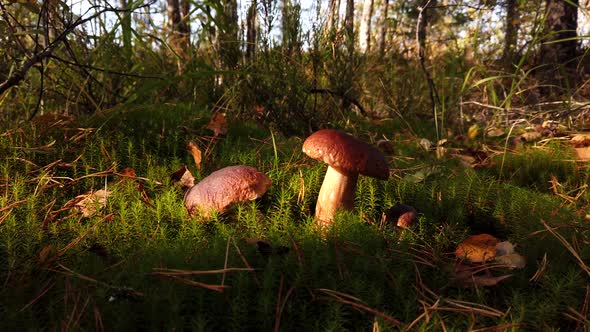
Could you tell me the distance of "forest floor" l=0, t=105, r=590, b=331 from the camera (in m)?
1.30

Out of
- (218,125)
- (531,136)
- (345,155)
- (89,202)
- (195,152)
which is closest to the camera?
(345,155)

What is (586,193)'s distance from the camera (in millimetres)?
2623

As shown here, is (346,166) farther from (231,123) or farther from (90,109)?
(90,109)

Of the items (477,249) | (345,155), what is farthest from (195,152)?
(477,249)

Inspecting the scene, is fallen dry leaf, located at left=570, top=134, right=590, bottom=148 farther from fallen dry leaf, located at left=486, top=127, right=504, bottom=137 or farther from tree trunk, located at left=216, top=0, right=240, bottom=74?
tree trunk, located at left=216, top=0, right=240, bottom=74

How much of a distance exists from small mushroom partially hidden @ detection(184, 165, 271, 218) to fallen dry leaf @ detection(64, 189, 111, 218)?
450 millimetres

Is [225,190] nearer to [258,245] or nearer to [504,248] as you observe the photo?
[258,245]

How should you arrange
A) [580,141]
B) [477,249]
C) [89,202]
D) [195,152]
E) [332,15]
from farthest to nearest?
[332,15] < [580,141] < [195,152] < [89,202] < [477,249]

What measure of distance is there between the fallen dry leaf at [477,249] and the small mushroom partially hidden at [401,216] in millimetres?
246

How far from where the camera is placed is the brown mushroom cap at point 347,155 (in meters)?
1.88

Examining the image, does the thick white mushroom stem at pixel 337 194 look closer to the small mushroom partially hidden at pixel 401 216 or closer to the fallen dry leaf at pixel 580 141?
the small mushroom partially hidden at pixel 401 216

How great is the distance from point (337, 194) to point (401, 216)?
343mm

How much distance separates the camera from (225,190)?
1.98 m

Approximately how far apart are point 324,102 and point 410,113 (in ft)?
5.11
